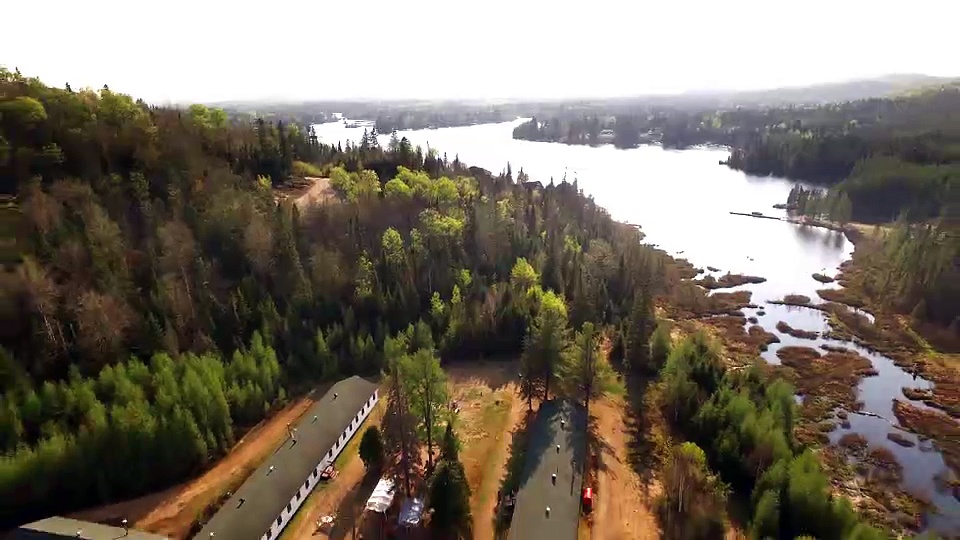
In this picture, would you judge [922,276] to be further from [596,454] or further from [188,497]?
[188,497]

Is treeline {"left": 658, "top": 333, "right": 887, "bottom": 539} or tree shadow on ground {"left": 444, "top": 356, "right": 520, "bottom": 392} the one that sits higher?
treeline {"left": 658, "top": 333, "right": 887, "bottom": 539}

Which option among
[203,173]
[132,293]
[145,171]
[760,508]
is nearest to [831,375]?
[760,508]

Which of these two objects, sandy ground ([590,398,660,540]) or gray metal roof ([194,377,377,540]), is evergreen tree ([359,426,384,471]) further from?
sandy ground ([590,398,660,540])

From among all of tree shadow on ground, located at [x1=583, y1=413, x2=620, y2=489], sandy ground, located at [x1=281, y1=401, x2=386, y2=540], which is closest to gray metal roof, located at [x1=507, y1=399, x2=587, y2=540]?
tree shadow on ground, located at [x1=583, y1=413, x2=620, y2=489]

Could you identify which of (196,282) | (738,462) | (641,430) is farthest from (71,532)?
(738,462)

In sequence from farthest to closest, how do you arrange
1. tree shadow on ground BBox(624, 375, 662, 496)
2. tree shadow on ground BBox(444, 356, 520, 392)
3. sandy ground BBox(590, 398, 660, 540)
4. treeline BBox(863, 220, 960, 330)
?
treeline BBox(863, 220, 960, 330) → tree shadow on ground BBox(444, 356, 520, 392) → tree shadow on ground BBox(624, 375, 662, 496) → sandy ground BBox(590, 398, 660, 540)

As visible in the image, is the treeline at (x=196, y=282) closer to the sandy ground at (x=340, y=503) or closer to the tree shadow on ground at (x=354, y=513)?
the sandy ground at (x=340, y=503)

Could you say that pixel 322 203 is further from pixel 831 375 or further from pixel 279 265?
pixel 831 375
